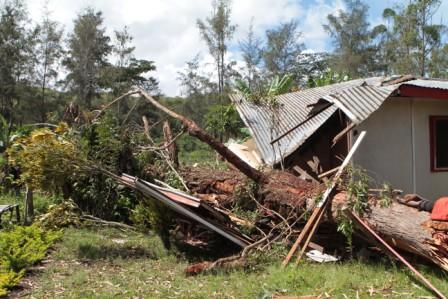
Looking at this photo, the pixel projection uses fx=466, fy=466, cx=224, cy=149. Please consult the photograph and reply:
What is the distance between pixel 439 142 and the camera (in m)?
10.1

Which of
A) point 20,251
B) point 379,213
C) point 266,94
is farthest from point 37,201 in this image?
point 379,213

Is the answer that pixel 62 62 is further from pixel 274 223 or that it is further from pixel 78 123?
pixel 274 223

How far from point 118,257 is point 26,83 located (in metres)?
24.5

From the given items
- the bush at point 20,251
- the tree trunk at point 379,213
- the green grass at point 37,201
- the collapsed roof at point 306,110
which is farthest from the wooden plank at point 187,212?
the green grass at point 37,201

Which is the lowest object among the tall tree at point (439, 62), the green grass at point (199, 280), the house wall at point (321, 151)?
the green grass at point (199, 280)

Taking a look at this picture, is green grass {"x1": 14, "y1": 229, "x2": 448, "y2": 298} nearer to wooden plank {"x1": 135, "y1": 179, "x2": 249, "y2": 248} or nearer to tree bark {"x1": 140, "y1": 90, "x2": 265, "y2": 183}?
wooden plank {"x1": 135, "y1": 179, "x2": 249, "y2": 248}

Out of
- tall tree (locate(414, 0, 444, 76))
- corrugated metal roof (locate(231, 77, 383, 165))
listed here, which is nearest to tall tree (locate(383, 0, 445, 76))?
tall tree (locate(414, 0, 444, 76))

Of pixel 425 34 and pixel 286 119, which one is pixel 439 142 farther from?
pixel 425 34

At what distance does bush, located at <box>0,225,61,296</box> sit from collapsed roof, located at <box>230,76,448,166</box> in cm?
432

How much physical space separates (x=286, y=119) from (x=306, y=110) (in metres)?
0.59

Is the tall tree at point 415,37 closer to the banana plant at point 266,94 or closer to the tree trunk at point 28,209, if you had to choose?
the banana plant at point 266,94

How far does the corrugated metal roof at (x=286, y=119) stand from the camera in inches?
381

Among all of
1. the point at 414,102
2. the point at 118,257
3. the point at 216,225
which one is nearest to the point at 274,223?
the point at 216,225

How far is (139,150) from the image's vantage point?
9383mm
